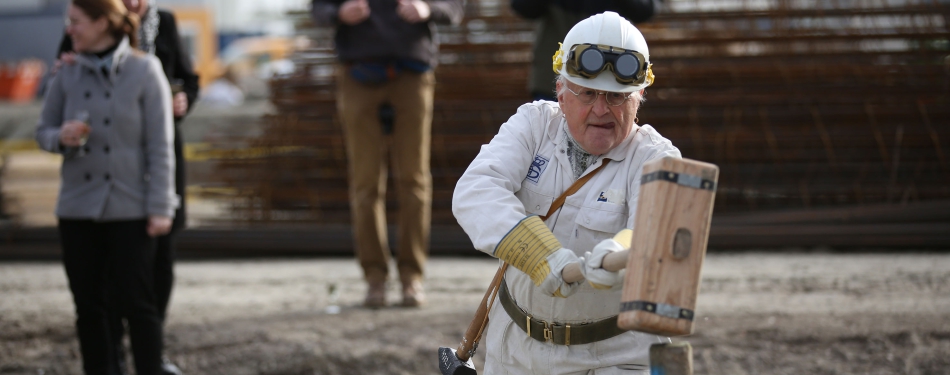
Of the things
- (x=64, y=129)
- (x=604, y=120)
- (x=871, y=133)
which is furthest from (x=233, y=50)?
(x=604, y=120)

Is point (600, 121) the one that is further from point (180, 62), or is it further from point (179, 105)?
point (180, 62)

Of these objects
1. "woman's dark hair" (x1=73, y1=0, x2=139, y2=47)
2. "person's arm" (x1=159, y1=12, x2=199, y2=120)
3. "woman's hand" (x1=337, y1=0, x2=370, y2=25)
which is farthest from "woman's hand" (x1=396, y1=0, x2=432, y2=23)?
"woman's dark hair" (x1=73, y1=0, x2=139, y2=47)

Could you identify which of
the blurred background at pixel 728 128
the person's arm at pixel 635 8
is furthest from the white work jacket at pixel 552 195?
the blurred background at pixel 728 128

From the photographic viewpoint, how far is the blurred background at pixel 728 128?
7801 millimetres

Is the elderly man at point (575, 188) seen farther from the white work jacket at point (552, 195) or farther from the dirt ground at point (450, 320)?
the dirt ground at point (450, 320)

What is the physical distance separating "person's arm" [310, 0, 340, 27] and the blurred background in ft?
8.05

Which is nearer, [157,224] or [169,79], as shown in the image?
[157,224]

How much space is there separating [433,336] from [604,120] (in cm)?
284

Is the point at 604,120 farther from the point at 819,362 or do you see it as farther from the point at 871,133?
the point at 871,133

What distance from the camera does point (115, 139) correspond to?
4.57m

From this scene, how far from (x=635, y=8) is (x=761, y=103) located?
2.88 m

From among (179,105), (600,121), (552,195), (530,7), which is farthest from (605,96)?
(179,105)

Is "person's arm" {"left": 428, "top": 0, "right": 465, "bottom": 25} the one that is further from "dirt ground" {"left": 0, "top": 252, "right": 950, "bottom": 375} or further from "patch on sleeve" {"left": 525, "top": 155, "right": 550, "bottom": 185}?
"patch on sleeve" {"left": 525, "top": 155, "right": 550, "bottom": 185}

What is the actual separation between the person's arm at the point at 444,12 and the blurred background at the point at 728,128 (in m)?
2.12
